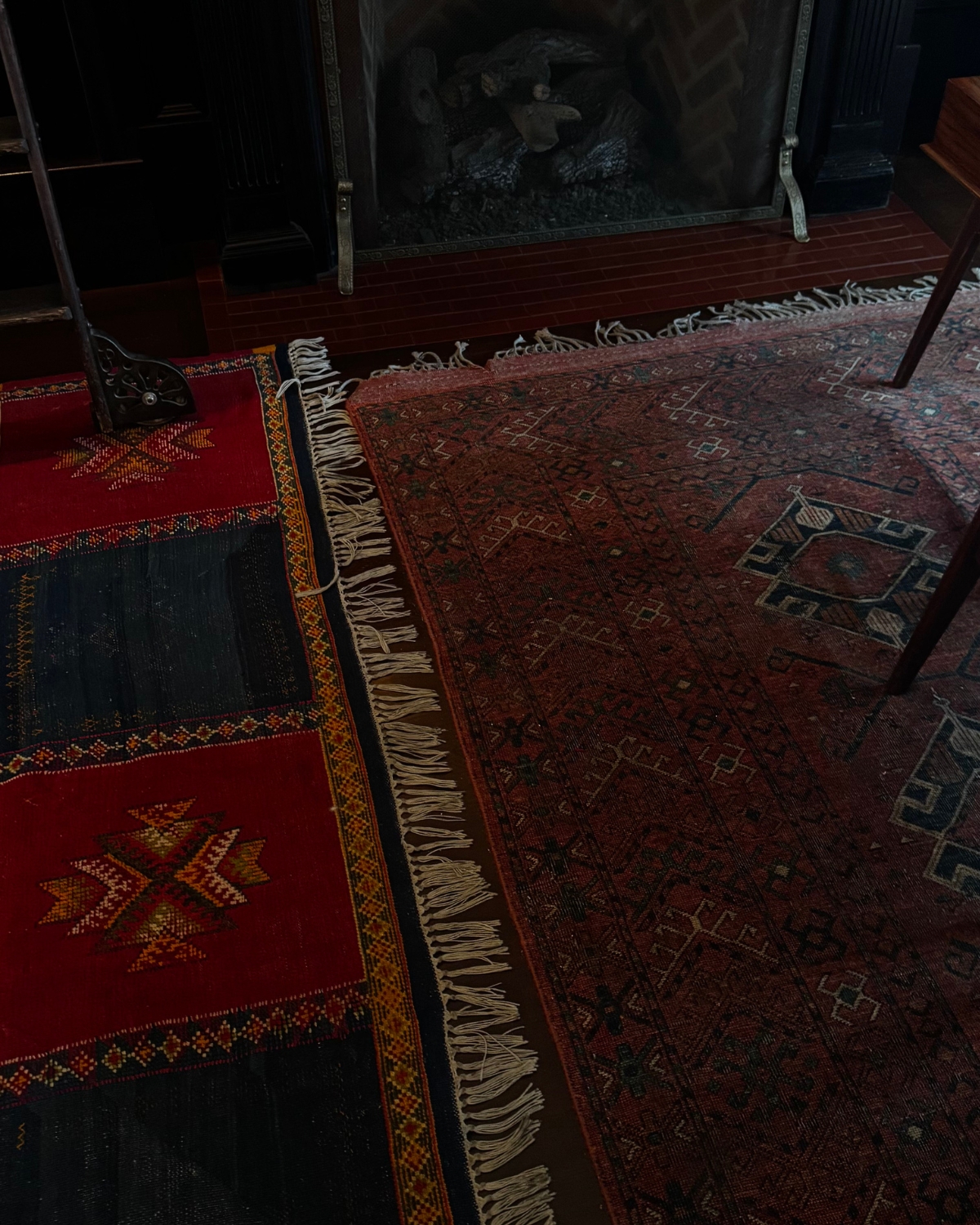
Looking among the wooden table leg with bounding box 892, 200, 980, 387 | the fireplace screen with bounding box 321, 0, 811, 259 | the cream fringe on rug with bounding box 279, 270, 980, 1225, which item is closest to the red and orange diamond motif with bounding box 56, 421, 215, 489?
the cream fringe on rug with bounding box 279, 270, 980, 1225

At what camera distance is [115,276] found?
126 inches

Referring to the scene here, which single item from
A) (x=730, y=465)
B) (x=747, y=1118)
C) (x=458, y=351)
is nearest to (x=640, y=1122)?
(x=747, y=1118)

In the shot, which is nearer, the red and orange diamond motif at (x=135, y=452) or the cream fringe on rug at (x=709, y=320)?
the red and orange diamond motif at (x=135, y=452)

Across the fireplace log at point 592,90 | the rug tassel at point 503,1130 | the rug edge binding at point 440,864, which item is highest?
the fireplace log at point 592,90

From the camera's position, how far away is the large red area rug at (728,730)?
1.52 metres

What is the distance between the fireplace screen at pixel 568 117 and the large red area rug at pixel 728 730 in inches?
26.8

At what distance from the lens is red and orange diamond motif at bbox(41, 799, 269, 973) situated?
5.65 feet

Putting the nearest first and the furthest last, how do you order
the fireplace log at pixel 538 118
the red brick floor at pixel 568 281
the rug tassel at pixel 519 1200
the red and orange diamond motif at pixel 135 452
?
1. the rug tassel at pixel 519 1200
2. the red and orange diamond motif at pixel 135 452
3. the red brick floor at pixel 568 281
4. the fireplace log at pixel 538 118

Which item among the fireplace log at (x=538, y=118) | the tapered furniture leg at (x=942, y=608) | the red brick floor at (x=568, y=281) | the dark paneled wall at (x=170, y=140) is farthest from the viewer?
the fireplace log at (x=538, y=118)

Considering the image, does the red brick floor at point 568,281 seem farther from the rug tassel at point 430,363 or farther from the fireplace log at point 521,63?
the fireplace log at point 521,63

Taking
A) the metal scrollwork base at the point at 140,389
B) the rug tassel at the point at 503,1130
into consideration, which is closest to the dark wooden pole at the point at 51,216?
the metal scrollwork base at the point at 140,389

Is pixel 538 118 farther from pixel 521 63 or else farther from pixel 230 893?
pixel 230 893

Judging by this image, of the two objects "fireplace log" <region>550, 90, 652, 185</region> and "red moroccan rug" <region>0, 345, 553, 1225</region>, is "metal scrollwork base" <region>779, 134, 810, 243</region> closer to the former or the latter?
"fireplace log" <region>550, 90, 652, 185</region>

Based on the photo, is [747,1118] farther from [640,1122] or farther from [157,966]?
[157,966]
